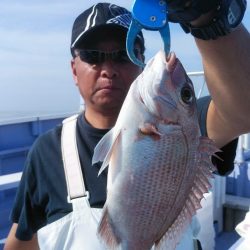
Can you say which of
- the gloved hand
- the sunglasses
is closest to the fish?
the gloved hand

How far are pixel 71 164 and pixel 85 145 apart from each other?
0.15m

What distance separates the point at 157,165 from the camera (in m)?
1.48

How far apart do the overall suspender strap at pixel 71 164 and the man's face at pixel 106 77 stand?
0.74 ft

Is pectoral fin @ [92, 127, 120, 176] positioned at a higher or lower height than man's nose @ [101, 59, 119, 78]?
lower

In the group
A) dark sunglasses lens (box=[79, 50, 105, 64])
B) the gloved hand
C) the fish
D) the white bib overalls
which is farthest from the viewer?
dark sunglasses lens (box=[79, 50, 105, 64])

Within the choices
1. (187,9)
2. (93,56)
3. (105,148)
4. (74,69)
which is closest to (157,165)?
(105,148)

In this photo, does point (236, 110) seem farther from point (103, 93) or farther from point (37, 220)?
point (37, 220)

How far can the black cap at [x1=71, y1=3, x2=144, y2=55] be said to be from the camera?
2258mm

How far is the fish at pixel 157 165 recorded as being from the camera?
148 centimetres

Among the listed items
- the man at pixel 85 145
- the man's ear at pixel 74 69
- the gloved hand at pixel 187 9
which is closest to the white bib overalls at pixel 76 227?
the man at pixel 85 145

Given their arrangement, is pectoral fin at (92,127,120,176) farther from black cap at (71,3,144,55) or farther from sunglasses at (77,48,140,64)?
black cap at (71,3,144,55)

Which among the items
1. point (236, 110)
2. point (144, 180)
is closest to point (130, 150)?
point (144, 180)

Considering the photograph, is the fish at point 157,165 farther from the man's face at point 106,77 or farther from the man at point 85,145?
the man's face at point 106,77

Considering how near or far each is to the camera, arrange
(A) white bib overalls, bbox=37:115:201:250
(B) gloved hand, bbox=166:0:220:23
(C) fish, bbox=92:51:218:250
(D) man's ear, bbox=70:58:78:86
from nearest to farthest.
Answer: (B) gloved hand, bbox=166:0:220:23, (C) fish, bbox=92:51:218:250, (A) white bib overalls, bbox=37:115:201:250, (D) man's ear, bbox=70:58:78:86
